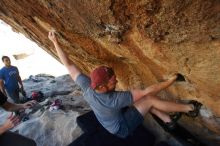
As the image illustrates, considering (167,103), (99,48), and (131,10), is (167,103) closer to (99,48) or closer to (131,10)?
(99,48)

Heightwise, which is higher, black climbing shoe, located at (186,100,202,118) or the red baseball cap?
the red baseball cap

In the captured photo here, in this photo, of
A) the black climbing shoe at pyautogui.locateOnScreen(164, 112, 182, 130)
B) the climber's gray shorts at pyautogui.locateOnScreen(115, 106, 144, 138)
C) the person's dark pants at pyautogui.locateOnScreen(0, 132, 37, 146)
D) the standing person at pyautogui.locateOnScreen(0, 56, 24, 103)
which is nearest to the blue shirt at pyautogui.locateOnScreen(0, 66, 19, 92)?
the standing person at pyautogui.locateOnScreen(0, 56, 24, 103)

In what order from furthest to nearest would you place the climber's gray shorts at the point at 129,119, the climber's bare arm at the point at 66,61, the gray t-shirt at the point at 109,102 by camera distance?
1. the climber's bare arm at the point at 66,61
2. the climber's gray shorts at the point at 129,119
3. the gray t-shirt at the point at 109,102

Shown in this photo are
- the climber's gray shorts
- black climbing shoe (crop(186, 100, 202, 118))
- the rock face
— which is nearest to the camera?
the rock face

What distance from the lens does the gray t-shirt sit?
4133 millimetres

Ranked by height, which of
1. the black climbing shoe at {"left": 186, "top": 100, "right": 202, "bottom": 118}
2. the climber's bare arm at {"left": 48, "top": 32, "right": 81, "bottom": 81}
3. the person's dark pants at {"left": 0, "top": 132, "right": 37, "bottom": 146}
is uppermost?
the climber's bare arm at {"left": 48, "top": 32, "right": 81, "bottom": 81}

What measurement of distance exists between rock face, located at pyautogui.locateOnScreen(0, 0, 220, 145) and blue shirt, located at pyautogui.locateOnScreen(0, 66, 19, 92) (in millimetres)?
3361

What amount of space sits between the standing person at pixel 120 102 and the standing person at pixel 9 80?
439cm

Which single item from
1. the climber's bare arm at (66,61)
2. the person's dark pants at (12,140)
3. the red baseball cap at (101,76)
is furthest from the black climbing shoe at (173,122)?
the person's dark pants at (12,140)

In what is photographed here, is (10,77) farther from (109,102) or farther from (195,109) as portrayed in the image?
(195,109)

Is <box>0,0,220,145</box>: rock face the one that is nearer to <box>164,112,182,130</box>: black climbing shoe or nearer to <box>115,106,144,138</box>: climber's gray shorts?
<box>164,112,182,130</box>: black climbing shoe

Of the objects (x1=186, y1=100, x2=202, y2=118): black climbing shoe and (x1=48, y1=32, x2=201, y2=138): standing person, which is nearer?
(x1=48, y1=32, x2=201, y2=138): standing person

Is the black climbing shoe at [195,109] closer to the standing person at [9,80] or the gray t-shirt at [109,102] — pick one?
the gray t-shirt at [109,102]

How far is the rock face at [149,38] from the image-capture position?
2.87 metres
